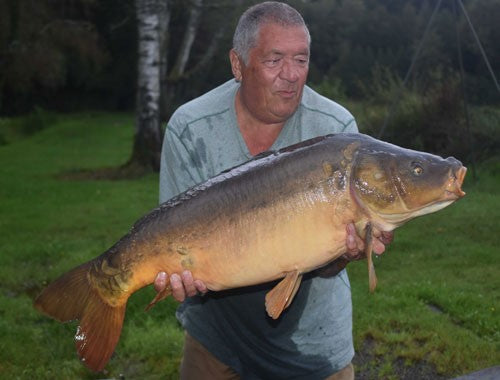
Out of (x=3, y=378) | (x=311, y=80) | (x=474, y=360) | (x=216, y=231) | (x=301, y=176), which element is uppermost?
(x=301, y=176)

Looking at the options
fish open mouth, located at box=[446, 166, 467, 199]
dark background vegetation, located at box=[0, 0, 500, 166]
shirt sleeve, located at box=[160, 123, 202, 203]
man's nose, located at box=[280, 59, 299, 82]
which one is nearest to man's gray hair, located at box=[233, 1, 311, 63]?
man's nose, located at box=[280, 59, 299, 82]

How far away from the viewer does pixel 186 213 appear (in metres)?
2.87

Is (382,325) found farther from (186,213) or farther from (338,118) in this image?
(186,213)

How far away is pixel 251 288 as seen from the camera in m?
3.30

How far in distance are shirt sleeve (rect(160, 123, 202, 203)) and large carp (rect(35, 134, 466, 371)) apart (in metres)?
0.41

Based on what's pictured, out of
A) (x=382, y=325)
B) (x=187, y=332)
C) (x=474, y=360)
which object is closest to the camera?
(x=187, y=332)

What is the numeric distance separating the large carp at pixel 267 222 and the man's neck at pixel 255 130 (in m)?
0.38

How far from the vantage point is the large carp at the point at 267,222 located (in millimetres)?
2674

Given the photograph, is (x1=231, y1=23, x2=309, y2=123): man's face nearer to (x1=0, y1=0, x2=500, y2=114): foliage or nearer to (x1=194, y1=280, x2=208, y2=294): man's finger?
(x1=194, y1=280, x2=208, y2=294): man's finger

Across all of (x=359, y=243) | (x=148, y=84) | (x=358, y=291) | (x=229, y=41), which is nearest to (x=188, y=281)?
(x=359, y=243)

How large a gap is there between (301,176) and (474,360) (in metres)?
3.11

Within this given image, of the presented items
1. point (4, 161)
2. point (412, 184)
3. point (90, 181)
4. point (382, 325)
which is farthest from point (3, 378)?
point (4, 161)

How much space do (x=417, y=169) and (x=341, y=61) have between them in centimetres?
1738

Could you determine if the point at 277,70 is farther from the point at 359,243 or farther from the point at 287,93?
the point at 359,243
